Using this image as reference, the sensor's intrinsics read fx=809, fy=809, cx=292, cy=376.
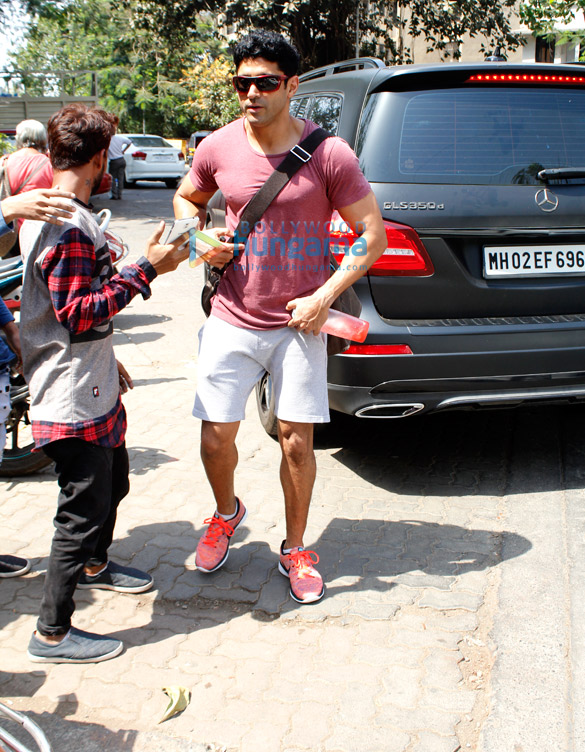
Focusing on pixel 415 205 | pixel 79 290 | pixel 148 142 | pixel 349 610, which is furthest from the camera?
pixel 148 142

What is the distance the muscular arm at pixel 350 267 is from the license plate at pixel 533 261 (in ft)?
3.28

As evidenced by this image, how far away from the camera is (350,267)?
2926mm

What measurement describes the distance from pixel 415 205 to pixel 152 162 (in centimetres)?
2275

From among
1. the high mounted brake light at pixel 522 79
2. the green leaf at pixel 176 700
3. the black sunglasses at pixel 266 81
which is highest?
the black sunglasses at pixel 266 81

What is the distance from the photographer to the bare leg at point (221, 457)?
314 cm

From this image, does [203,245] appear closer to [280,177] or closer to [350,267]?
[280,177]

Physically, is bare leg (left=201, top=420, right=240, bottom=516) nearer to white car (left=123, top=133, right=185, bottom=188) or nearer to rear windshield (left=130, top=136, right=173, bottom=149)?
white car (left=123, top=133, right=185, bottom=188)

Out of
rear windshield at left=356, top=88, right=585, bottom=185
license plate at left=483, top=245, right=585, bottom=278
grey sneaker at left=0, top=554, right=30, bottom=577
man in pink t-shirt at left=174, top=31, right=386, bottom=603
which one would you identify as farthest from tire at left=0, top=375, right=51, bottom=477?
license plate at left=483, top=245, right=585, bottom=278

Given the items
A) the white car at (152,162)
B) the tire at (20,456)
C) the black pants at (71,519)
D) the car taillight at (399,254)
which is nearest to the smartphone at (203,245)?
the black pants at (71,519)

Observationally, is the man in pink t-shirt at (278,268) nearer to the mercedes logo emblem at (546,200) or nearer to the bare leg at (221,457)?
the bare leg at (221,457)

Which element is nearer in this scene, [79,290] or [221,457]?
[79,290]

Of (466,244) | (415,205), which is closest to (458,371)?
(466,244)

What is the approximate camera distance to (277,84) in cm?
284

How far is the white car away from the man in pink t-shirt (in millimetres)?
22859
